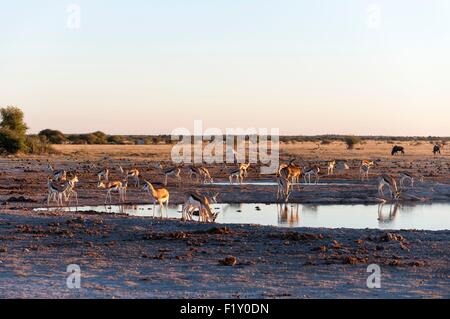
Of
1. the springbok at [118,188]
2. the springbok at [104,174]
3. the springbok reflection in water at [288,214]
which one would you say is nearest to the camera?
the springbok reflection in water at [288,214]

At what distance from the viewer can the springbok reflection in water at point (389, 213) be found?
20375 mm

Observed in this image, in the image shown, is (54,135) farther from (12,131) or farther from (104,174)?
(104,174)

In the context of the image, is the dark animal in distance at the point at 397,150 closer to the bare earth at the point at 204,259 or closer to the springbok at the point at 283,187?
the springbok at the point at 283,187

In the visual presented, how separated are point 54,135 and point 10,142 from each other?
29713mm

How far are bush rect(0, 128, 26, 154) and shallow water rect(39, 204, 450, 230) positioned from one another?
3223 centimetres

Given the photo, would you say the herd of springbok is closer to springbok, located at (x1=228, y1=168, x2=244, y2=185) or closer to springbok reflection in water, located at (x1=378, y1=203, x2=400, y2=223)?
springbok, located at (x1=228, y1=168, x2=244, y2=185)

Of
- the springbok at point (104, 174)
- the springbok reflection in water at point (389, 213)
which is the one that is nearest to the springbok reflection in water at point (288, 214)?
the springbok reflection in water at point (389, 213)

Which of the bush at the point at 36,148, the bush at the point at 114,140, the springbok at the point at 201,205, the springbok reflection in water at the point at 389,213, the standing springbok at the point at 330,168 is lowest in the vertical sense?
the springbok reflection in water at the point at 389,213

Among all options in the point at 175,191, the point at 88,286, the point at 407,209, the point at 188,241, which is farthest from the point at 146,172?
the point at 88,286

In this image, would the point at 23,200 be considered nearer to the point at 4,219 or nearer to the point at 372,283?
the point at 4,219

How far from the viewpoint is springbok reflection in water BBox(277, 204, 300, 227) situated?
19.7 meters

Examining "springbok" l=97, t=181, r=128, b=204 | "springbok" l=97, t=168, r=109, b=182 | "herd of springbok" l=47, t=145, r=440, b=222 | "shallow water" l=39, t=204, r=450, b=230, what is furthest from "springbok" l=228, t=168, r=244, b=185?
"shallow water" l=39, t=204, r=450, b=230

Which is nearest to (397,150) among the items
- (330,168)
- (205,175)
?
(330,168)

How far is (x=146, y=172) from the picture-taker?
37.2 m
